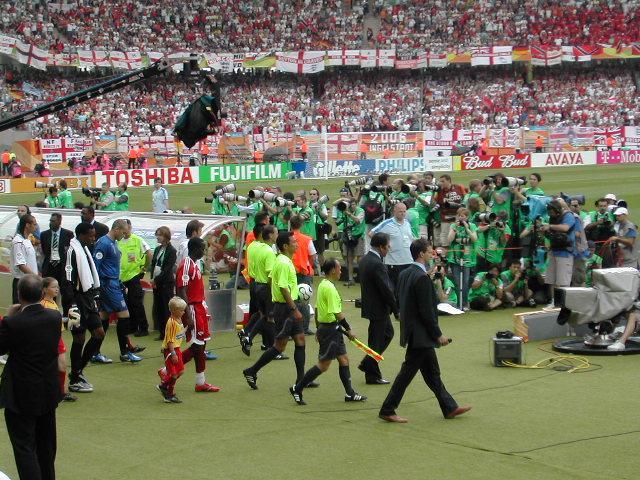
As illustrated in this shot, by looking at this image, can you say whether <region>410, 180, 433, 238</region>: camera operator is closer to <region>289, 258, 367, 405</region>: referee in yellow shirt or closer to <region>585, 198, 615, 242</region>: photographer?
<region>585, 198, 615, 242</region>: photographer

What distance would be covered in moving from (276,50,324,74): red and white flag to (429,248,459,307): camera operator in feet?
151

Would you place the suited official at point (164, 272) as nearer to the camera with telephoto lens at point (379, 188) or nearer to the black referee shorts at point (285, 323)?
the black referee shorts at point (285, 323)

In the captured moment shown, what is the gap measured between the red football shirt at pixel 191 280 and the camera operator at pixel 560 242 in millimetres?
6209

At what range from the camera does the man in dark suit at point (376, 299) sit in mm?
11734

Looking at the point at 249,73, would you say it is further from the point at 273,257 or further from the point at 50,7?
the point at 273,257

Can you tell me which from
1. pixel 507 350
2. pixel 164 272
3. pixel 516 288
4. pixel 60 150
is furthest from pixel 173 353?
pixel 60 150

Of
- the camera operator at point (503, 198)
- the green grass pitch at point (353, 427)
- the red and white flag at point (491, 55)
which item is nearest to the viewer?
the green grass pitch at point (353, 427)

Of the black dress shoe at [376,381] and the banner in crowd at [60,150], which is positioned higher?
the banner in crowd at [60,150]

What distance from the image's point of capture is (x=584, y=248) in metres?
16.3

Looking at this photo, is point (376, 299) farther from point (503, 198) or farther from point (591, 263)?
point (503, 198)

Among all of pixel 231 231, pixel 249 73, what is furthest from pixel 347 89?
pixel 231 231

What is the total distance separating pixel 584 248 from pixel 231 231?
557cm

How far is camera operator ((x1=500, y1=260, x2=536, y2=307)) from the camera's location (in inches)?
672

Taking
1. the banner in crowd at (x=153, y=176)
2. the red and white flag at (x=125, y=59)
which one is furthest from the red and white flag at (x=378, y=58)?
the banner in crowd at (x=153, y=176)
